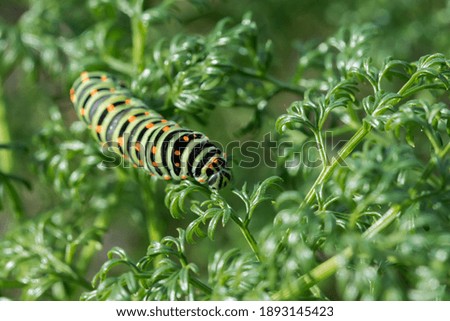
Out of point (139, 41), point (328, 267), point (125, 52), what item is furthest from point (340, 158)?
point (125, 52)

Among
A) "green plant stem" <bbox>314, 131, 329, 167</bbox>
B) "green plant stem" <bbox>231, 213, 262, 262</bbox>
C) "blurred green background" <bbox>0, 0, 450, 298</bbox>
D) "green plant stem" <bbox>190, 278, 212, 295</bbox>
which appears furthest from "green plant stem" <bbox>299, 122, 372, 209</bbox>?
"blurred green background" <bbox>0, 0, 450, 298</bbox>

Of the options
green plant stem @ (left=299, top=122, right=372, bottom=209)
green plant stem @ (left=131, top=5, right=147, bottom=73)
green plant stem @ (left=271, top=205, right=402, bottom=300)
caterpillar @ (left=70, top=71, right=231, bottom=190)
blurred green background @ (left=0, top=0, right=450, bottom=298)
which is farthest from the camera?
blurred green background @ (left=0, top=0, right=450, bottom=298)

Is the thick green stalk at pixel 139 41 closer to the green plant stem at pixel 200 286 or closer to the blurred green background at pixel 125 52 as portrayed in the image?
the blurred green background at pixel 125 52

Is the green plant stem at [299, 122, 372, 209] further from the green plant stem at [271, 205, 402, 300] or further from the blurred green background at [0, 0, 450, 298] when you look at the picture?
the blurred green background at [0, 0, 450, 298]

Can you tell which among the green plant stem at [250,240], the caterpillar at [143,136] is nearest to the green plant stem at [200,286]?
the green plant stem at [250,240]

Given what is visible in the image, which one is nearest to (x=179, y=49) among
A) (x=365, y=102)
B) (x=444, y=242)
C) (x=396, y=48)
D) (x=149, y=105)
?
(x=149, y=105)
